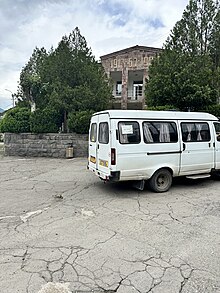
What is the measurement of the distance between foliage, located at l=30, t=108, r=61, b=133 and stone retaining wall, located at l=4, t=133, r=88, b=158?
359 millimetres

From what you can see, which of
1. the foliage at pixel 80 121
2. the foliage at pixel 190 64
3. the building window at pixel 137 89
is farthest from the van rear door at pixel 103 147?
the building window at pixel 137 89

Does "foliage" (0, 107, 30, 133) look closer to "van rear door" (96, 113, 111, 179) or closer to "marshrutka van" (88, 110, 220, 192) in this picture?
"marshrutka van" (88, 110, 220, 192)

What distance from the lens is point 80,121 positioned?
12734 mm

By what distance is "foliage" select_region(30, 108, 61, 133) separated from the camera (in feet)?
45.0

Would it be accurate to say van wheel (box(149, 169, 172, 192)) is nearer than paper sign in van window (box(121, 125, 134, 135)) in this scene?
No

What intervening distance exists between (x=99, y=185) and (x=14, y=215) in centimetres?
294

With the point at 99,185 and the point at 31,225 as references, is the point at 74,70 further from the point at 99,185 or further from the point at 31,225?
the point at 31,225

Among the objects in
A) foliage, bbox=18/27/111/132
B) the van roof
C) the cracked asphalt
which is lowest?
the cracked asphalt

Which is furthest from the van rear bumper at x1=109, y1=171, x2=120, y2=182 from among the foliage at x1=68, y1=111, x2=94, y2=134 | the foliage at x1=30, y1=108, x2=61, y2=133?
the foliage at x1=30, y1=108, x2=61, y2=133

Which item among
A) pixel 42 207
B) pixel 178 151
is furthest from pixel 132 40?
pixel 42 207

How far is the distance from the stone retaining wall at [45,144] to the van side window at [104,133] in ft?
21.6

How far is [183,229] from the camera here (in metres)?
4.23

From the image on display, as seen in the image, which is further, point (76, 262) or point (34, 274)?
point (76, 262)

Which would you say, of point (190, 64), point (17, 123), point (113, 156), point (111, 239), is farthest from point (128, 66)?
point (111, 239)
